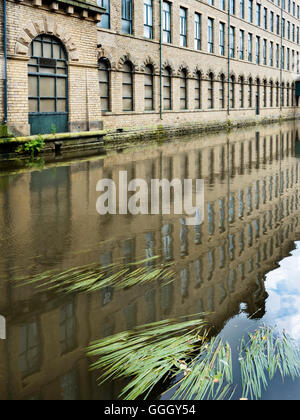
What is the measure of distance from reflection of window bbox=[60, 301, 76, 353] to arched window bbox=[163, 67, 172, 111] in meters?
26.1

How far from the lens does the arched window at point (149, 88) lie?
2723 centimetres

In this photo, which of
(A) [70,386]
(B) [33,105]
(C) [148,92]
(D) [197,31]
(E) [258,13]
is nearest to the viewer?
(A) [70,386]

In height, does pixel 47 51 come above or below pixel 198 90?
below

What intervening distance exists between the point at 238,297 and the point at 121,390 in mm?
1749

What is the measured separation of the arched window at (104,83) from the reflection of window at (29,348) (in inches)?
811

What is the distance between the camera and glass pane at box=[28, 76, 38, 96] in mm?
17541

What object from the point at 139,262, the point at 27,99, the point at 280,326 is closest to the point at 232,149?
the point at 27,99

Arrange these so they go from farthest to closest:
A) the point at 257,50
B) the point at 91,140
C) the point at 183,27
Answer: the point at 257,50
the point at 183,27
the point at 91,140

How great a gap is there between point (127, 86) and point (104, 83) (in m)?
2.11

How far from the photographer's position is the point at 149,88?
27.6 meters

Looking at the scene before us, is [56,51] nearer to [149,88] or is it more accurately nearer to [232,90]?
[149,88]

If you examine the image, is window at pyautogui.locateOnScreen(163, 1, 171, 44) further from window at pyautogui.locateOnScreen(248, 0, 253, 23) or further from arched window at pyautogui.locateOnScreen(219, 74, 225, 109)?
window at pyautogui.locateOnScreen(248, 0, 253, 23)

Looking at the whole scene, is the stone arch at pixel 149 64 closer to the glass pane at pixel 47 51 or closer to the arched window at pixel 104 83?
the arched window at pixel 104 83

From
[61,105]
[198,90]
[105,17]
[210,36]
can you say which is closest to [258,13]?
[210,36]
